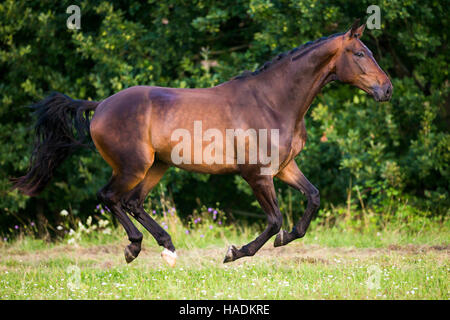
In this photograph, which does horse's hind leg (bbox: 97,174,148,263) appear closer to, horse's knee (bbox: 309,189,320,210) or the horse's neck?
the horse's neck

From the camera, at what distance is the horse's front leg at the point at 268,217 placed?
5.09 meters

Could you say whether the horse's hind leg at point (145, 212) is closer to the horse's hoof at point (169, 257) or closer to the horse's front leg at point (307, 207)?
the horse's hoof at point (169, 257)

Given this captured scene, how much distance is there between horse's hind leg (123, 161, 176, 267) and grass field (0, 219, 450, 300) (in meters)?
0.22

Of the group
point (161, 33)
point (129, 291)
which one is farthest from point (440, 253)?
point (161, 33)

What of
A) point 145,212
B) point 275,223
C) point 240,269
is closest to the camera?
point 275,223

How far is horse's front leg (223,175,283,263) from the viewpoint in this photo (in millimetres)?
5086

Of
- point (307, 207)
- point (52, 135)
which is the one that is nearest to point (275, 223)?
point (307, 207)

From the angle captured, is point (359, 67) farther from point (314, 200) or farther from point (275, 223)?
point (275, 223)

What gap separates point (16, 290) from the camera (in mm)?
4809

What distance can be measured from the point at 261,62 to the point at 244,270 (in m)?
5.16

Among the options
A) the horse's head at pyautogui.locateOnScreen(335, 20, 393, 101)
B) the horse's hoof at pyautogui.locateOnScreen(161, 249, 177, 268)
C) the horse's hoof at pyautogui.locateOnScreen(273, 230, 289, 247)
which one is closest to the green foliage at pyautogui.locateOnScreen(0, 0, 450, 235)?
the horse's head at pyautogui.locateOnScreen(335, 20, 393, 101)

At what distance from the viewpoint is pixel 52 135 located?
5891 mm

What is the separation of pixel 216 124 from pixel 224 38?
19.8 feet

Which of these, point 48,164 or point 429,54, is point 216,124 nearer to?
point 48,164
